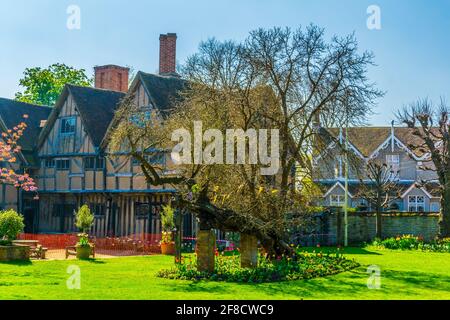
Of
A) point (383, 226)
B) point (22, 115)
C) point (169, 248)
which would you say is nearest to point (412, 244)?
point (383, 226)

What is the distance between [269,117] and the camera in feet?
62.4

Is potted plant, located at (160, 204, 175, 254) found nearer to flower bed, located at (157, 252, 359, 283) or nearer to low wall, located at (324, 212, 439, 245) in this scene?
flower bed, located at (157, 252, 359, 283)

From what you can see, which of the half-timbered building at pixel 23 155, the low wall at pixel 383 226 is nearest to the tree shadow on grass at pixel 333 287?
the low wall at pixel 383 226

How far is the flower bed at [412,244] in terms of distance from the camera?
91.5 feet

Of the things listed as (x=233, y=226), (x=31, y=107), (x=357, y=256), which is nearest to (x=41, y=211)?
(x=31, y=107)

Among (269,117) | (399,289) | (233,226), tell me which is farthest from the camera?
(269,117)

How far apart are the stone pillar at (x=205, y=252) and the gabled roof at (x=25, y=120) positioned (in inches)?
845

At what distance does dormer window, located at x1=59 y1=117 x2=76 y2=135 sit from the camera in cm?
3456

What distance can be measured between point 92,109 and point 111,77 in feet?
18.4

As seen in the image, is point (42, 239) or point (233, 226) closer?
point (233, 226)

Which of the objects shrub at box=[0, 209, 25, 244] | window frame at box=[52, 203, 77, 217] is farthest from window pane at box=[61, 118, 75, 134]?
shrub at box=[0, 209, 25, 244]
